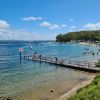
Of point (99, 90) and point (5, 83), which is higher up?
point (99, 90)

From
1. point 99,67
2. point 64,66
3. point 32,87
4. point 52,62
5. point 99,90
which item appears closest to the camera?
point 99,90

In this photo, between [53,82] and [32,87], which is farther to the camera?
[53,82]

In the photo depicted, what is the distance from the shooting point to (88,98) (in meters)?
15.8

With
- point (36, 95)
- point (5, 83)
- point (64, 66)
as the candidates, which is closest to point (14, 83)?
point (5, 83)

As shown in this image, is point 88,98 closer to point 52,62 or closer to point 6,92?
point 6,92

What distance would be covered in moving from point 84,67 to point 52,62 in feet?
45.0

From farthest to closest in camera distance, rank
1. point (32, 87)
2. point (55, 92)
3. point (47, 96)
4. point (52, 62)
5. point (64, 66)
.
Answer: point (52, 62) → point (64, 66) → point (32, 87) → point (55, 92) → point (47, 96)

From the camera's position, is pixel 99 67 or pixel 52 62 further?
pixel 52 62

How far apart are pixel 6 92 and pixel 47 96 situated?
525cm

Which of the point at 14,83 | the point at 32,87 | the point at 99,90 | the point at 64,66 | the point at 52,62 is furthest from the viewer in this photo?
the point at 52,62

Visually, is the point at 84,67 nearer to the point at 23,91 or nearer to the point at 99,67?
the point at 99,67

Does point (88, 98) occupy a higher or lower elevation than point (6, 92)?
higher

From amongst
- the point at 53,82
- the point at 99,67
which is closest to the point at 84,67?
the point at 99,67

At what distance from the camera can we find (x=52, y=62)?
2259 inches
